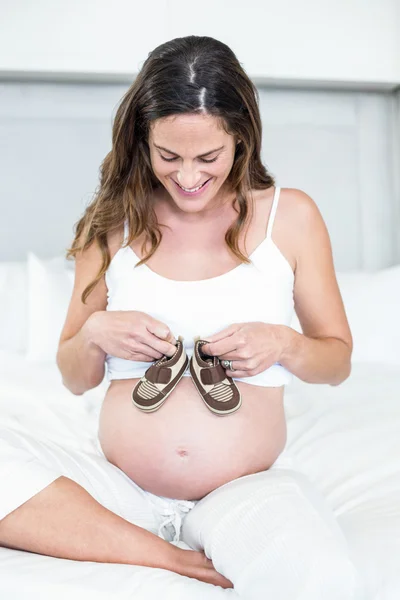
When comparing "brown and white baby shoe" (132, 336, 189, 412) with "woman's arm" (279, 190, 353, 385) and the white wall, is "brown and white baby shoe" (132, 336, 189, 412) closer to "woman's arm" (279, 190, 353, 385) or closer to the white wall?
"woman's arm" (279, 190, 353, 385)

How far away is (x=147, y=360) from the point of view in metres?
1.46

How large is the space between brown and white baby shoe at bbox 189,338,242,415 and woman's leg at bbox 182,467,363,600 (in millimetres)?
142

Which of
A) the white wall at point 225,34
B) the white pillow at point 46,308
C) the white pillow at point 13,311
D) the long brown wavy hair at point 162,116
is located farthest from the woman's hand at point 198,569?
the white wall at point 225,34

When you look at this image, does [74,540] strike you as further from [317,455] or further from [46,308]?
[46,308]

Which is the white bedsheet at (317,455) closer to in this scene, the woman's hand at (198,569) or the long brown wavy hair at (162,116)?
the woman's hand at (198,569)

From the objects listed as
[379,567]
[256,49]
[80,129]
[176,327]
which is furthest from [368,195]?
[379,567]

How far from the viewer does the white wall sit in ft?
9.29

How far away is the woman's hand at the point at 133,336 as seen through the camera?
1401 mm

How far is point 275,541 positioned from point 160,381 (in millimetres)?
392

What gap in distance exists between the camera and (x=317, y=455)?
1744 millimetres

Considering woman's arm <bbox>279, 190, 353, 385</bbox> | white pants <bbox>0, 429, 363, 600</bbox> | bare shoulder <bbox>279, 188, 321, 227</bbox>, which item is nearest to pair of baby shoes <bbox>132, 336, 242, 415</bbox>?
white pants <bbox>0, 429, 363, 600</bbox>

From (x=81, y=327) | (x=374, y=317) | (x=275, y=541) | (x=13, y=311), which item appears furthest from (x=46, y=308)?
(x=275, y=541)

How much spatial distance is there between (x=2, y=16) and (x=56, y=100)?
1.22 ft

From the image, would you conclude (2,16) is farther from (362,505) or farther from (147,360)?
(362,505)
